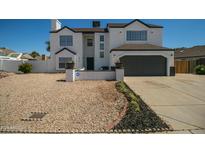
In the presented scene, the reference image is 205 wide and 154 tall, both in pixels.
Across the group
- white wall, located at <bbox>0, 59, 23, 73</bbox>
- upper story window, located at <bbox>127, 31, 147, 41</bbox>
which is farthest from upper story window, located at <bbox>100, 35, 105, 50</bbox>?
white wall, located at <bbox>0, 59, 23, 73</bbox>

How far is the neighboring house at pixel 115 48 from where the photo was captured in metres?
20.3

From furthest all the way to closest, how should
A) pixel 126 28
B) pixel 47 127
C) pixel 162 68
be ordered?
pixel 126 28 → pixel 162 68 → pixel 47 127

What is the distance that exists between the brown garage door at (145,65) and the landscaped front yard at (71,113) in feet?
35.3

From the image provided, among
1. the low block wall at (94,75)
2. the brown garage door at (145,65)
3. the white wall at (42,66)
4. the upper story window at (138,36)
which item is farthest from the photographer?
the white wall at (42,66)

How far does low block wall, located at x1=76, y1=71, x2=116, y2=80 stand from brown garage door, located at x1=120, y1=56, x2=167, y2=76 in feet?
16.4

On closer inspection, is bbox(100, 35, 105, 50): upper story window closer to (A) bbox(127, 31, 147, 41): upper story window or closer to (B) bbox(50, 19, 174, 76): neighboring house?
(B) bbox(50, 19, 174, 76): neighboring house

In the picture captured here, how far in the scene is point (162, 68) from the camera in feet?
67.5

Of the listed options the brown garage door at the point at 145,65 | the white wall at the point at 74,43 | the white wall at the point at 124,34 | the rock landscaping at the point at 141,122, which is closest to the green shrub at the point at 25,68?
the white wall at the point at 74,43

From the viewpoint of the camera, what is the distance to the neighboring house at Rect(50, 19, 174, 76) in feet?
66.6

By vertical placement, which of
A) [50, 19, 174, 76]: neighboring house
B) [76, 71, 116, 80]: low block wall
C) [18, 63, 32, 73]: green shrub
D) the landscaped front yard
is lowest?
the landscaped front yard

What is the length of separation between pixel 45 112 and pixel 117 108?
2.69 meters

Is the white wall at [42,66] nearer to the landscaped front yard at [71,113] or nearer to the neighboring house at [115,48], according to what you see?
the neighboring house at [115,48]
